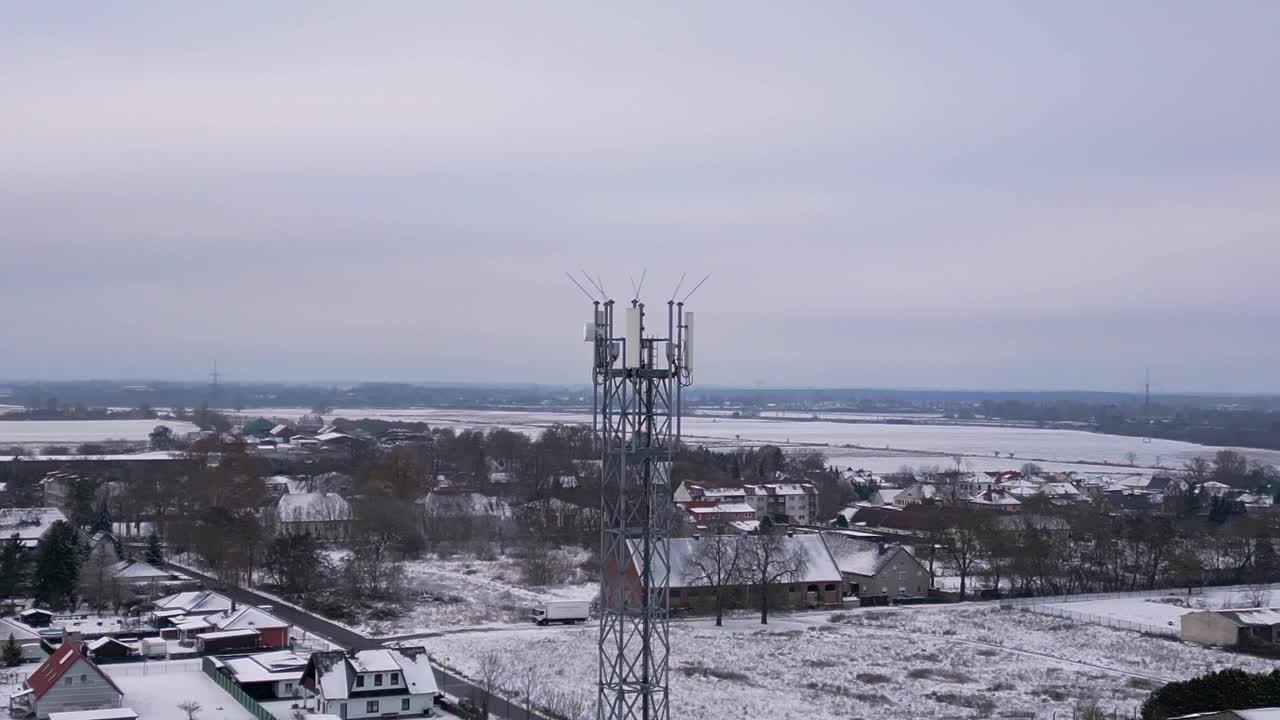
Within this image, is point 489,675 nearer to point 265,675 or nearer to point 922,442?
point 265,675

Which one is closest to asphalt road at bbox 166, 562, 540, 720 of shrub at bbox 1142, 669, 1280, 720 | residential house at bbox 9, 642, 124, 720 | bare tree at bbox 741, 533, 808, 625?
residential house at bbox 9, 642, 124, 720

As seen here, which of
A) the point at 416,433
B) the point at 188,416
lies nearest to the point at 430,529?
the point at 416,433

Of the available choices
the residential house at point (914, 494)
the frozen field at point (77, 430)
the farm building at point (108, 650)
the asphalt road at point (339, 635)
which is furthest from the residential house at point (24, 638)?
the frozen field at point (77, 430)

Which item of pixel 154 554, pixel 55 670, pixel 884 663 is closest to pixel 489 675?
pixel 55 670

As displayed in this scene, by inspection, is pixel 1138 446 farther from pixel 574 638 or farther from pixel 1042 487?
pixel 574 638

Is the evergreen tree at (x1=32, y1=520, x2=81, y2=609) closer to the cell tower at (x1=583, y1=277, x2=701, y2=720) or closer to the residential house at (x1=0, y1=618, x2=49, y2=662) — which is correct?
the residential house at (x1=0, y1=618, x2=49, y2=662)
